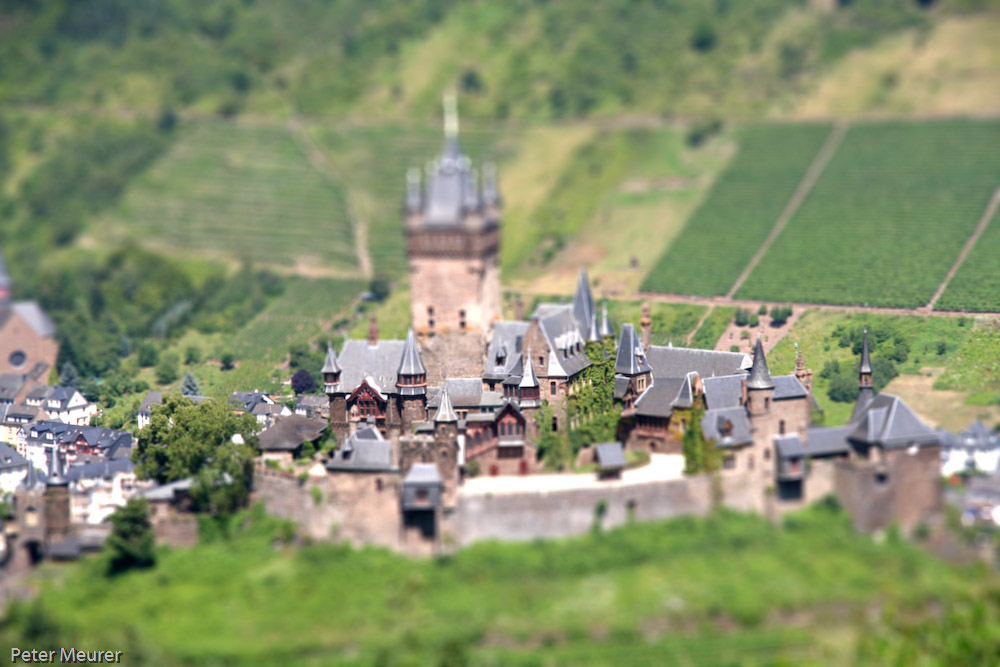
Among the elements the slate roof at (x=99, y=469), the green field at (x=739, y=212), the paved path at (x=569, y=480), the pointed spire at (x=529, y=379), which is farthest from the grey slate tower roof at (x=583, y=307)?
the slate roof at (x=99, y=469)

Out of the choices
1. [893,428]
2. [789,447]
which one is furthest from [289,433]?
[893,428]

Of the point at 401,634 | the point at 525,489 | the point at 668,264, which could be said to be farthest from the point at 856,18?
the point at 401,634

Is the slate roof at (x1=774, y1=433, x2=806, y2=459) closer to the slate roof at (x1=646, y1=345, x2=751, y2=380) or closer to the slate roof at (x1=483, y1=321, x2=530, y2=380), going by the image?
the slate roof at (x1=646, y1=345, x2=751, y2=380)

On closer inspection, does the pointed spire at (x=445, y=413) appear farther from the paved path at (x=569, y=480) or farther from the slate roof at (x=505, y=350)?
the slate roof at (x=505, y=350)

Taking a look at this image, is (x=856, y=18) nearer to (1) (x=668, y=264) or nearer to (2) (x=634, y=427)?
(1) (x=668, y=264)

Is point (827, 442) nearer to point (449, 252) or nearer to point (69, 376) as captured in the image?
point (449, 252)
